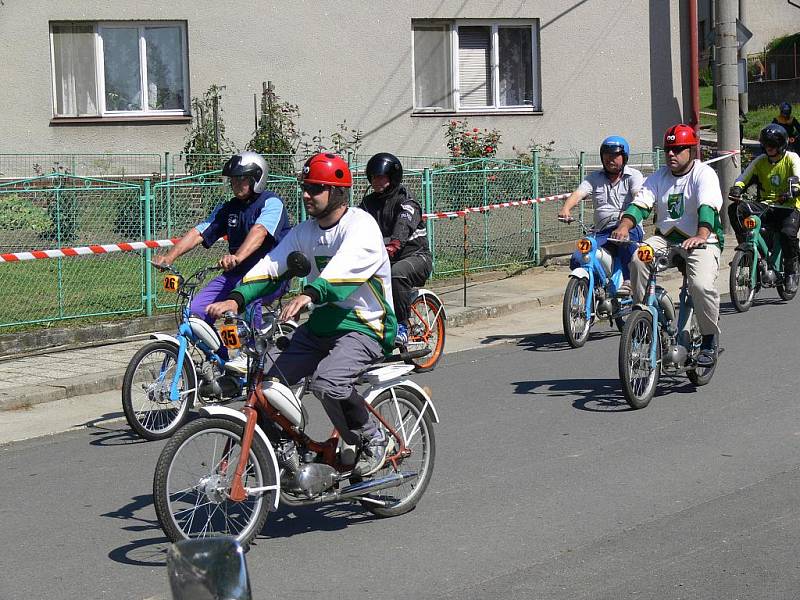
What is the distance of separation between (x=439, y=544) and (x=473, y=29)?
1501 cm

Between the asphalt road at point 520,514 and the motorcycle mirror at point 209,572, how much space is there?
3035 mm

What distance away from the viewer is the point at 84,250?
37.4ft

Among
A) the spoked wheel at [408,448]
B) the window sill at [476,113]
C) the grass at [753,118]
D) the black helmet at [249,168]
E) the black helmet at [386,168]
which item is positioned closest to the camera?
the spoked wheel at [408,448]

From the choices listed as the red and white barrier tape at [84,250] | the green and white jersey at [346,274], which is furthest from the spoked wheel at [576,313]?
the green and white jersey at [346,274]

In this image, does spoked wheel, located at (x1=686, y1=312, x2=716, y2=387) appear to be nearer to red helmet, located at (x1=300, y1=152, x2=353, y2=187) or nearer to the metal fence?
red helmet, located at (x1=300, y1=152, x2=353, y2=187)

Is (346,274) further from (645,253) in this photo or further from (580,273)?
(580,273)

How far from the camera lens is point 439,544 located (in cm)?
598

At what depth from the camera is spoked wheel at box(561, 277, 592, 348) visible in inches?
444

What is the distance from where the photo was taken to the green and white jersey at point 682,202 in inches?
358

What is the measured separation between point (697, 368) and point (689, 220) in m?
1.11

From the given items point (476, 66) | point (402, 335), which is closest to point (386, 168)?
point (402, 335)

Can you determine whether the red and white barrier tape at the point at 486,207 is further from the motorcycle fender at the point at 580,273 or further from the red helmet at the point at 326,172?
the red helmet at the point at 326,172

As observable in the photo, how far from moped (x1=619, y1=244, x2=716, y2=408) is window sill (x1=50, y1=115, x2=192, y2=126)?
1074 centimetres

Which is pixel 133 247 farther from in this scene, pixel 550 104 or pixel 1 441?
pixel 550 104
